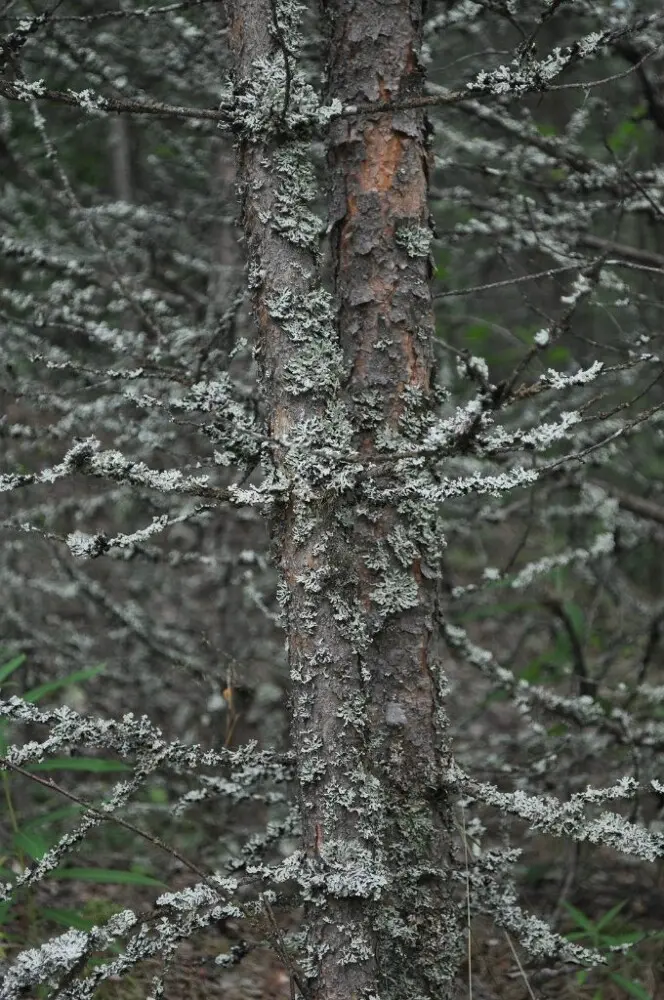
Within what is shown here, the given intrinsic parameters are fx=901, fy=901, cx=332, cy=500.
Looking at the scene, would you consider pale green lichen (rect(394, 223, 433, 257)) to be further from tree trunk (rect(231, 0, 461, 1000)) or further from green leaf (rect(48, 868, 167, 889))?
green leaf (rect(48, 868, 167, 889))

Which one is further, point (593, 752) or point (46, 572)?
point (46, 572)

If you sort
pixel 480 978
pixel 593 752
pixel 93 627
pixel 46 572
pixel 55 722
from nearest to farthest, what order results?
1. pixel 55 722
2. pixel 480 978
3. pixel 593 752
4. pixel 93 627
5. pixel 46 572

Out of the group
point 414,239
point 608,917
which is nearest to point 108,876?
point 608,917

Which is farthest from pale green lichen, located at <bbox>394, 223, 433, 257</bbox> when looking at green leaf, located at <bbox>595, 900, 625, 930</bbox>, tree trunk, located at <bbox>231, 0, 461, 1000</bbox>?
green leaf, located at <bbox>595, 900, 625, 930</bbox>

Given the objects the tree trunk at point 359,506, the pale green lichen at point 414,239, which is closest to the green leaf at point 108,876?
the tree trunk at point 359,506

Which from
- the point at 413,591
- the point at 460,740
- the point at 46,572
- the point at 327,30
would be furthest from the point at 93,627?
the point at 327,30

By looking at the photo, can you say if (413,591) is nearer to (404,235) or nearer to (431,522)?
(431,522)

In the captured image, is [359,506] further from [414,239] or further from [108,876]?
[108,876]

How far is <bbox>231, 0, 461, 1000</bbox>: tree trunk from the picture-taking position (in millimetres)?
2141

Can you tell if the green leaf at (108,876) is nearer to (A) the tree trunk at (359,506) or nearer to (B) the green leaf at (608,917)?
(A) the tree trunk at (359,506)

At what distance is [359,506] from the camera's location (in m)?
2.32

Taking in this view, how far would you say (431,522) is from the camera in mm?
2438

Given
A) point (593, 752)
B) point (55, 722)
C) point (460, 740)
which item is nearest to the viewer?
point (55, 722)

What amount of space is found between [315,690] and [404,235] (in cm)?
119
